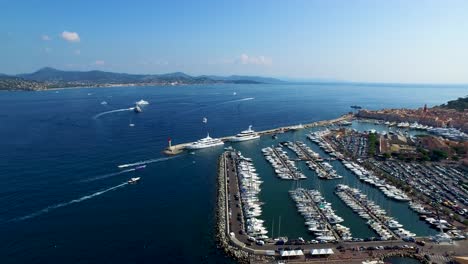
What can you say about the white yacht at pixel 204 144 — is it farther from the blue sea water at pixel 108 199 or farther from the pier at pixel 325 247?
the pier at pixel 325 247

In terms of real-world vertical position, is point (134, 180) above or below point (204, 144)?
below

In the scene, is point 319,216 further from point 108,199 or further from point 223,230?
point 108,199

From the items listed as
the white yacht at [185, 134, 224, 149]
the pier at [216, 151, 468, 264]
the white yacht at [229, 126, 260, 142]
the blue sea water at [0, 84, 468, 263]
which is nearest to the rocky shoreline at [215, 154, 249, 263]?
the pier at [216, 151, 468, 264]

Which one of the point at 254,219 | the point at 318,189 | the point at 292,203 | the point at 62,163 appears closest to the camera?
the point at 254,219

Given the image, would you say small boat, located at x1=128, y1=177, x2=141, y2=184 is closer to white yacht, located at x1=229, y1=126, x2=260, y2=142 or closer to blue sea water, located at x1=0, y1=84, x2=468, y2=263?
blue sea water, located at x1=0, y1=84, x2=468, y2=263

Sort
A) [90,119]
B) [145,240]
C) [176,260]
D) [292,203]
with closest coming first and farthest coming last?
[176,260] < [145,240] < [292,203] < [90,119]

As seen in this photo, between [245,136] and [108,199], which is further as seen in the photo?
[245,136]

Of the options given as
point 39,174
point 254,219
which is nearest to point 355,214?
point 254,219

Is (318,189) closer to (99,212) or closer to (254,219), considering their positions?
(254,219)

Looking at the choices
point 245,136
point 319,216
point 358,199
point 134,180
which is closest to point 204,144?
point 245,136
